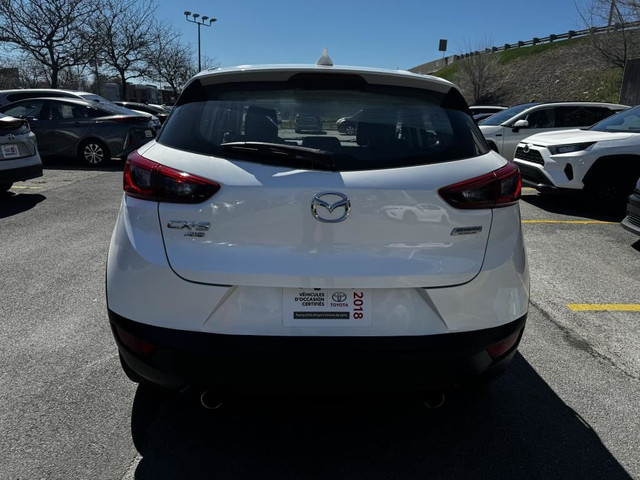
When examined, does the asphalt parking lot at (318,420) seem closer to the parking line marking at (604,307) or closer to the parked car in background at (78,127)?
the parking line marking at (604,307)

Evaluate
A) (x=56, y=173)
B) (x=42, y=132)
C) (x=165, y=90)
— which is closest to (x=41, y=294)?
(x=56, y=173)

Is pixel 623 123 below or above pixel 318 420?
above

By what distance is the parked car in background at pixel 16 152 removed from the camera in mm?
7566

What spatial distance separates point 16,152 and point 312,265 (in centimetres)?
744

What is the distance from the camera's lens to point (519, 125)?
11.0 m

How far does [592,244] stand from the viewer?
6195 millimetres

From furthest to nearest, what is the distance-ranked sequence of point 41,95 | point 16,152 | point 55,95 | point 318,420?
point 41,95
point 55,95
point 16,152
point 318,420

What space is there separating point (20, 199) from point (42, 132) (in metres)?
4.62

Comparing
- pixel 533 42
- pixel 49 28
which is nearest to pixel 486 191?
pixel 49 28

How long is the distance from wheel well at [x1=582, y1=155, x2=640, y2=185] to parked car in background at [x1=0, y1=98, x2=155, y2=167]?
9429 millimetres

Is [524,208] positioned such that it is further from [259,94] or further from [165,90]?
[165,90]

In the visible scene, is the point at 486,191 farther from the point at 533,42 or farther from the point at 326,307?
the point at 533,42

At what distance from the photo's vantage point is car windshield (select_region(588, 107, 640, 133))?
7.77 meters

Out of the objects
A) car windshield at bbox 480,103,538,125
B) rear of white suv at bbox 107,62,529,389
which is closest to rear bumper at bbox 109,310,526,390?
rear of white suv at bbox 107,62,529,389
